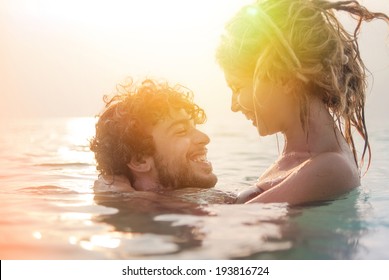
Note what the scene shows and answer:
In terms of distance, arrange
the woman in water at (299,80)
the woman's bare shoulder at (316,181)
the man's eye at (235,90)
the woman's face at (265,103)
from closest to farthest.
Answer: the woman's bare shoulder at (316,181) < the woman in water at (299,80) < the woman's face at (265,103) < the man's eye at (235,90)

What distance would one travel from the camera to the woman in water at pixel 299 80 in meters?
4.28

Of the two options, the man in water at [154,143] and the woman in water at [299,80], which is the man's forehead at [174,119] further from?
the woman in water at [299,80]

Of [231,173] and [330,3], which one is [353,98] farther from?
[231,173]

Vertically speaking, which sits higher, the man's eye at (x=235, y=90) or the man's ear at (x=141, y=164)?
the man's eye at (x=235, y=90)

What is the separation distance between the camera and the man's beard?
4.77 metres

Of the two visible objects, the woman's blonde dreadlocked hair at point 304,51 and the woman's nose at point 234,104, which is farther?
the woman's nose at point 234,104

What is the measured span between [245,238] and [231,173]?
16.0ft

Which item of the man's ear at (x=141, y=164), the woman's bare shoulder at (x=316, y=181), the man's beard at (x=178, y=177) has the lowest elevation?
the woman's bare shoulder at (x=316, y=181)

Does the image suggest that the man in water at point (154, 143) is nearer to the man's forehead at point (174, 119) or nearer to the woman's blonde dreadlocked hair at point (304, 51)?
the man's forehead at point (174, 119)

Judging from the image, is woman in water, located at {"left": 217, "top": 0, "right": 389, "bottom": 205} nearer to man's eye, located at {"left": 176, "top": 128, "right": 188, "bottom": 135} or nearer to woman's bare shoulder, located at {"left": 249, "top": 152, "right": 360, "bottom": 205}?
woman's bare shoulder, located at {"left": 249, "top": 152, "right": 360, "bottom": 205}

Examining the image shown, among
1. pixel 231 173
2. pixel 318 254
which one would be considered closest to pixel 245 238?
pixel 318 254

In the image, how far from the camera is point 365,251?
306 centimetres

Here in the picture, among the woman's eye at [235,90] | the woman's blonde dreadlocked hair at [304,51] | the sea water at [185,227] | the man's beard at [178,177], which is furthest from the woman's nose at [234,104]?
the sea water at [185,227]

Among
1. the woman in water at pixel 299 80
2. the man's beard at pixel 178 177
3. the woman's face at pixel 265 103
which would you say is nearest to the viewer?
the woman in water at pixel 299 80
